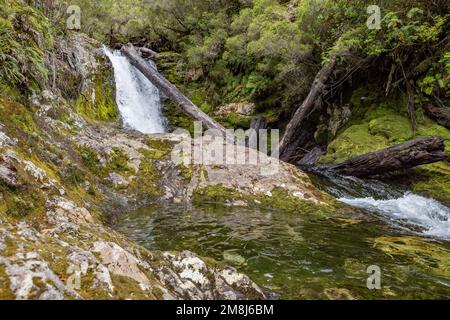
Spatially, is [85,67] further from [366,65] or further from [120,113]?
[366,65]

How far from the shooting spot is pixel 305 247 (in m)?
4.54

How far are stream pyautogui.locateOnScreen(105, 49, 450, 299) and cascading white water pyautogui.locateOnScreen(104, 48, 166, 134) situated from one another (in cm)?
741

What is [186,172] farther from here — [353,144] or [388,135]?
[388,135]

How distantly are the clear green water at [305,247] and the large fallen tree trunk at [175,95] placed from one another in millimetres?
5499

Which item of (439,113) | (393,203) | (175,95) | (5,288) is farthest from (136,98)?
(5,288)

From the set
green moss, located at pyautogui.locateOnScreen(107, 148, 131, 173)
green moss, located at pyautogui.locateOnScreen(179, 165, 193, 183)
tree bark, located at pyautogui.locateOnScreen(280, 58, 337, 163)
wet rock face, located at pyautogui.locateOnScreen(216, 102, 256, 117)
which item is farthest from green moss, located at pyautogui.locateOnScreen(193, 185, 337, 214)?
wet rock face, located at pyautogui.locateOnScreen(216, 102, 256, 117)

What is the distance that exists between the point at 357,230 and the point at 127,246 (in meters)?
3.94

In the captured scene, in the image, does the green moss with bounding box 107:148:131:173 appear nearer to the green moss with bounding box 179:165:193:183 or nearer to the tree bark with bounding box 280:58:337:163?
the green moss with bounding box 179:165:193:183

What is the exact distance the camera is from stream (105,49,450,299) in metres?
3.35

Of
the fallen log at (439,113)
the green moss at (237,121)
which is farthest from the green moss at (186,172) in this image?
the fallen log at (439,113)

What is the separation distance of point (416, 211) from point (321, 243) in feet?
12.1

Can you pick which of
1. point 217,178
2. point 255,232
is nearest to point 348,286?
point 255,232

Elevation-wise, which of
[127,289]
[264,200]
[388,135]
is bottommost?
[127,289]

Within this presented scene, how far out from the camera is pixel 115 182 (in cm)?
629
